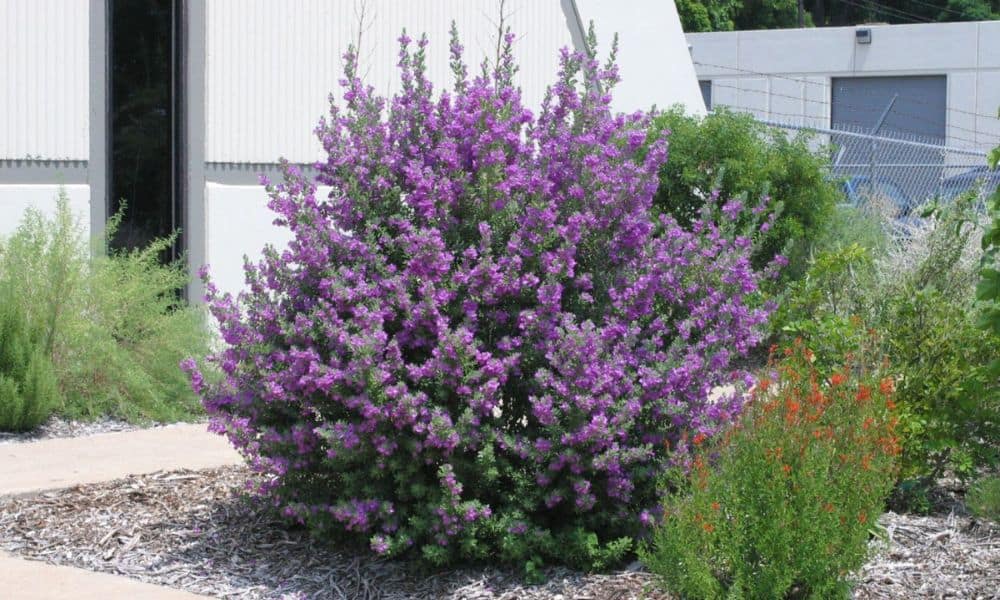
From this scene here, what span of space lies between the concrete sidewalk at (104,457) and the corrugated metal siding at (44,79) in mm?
2686

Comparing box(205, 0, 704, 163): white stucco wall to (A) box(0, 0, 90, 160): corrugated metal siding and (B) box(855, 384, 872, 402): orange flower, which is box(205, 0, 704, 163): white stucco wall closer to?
(A) box(0, 0, 90, 160): corrugated metal siding


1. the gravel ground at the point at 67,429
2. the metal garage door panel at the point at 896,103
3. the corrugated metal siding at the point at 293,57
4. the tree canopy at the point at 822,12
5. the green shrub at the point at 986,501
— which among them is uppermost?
the tree canopy at the point at 822,12

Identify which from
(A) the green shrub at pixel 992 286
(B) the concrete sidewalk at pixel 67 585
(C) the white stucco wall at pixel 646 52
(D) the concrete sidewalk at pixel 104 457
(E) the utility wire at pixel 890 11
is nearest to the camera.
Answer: (B) the concrete sidewalk at pixel 67 585

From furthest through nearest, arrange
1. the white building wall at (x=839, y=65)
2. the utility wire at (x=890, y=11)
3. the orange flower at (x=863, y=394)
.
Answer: the utility wire at (x=890, y=11) < the white building wall at (x=839, y=65) < the orange flower at (x=863, y=394)

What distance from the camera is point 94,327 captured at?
9.30 m

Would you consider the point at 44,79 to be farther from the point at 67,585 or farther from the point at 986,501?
the point at 986,501

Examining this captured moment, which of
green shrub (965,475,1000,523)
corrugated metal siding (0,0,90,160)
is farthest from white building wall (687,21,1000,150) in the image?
green shrub (965,475,1000,523)

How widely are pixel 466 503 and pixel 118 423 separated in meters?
4.55

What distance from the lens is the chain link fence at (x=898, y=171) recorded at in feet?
51.9

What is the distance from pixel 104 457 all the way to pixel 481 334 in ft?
10.8

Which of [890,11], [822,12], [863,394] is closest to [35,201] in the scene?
[863,394]

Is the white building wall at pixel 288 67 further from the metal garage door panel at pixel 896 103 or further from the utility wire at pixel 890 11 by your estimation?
the utility wire at pixel 890 11

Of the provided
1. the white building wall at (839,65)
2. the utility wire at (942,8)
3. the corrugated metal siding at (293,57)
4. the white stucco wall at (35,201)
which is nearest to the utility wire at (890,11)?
the utility wire at (942,8)

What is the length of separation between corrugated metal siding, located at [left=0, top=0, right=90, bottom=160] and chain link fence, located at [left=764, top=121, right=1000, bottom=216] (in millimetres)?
6298
